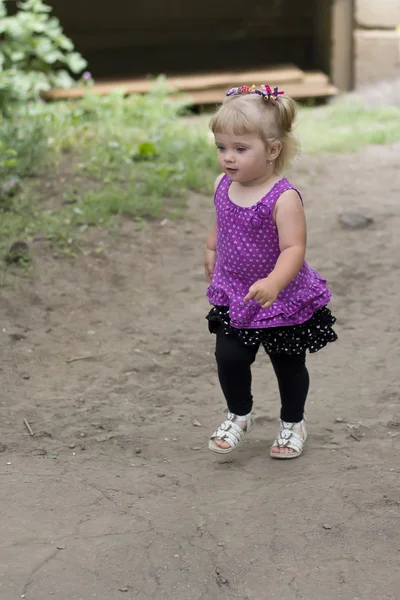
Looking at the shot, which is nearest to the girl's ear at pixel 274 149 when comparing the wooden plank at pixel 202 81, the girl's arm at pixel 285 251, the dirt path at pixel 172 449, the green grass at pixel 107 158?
the girl's arm at pixel 285 251

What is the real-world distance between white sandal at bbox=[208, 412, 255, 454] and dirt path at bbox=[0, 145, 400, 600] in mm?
53

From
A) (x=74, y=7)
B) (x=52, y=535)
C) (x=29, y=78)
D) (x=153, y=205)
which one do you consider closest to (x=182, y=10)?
(x=74, y=7)

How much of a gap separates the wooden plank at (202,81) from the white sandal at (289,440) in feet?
18.7

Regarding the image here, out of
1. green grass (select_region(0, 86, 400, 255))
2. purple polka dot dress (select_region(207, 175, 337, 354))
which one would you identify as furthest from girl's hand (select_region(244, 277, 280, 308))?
green grass (select_region(0, 86, 400, 255))

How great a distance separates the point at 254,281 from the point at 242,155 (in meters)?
0.42

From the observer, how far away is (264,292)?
2713 mm

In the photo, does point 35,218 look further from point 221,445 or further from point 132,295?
point 221,445

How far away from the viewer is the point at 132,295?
476 cm

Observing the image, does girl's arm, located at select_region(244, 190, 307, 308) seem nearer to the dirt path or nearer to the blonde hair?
the blonde hair

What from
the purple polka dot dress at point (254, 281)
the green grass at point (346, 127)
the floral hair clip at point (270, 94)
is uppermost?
the floral hair clip at point (270, 94)

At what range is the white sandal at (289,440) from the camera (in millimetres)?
3129

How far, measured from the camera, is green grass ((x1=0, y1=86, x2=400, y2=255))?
5.50 metres

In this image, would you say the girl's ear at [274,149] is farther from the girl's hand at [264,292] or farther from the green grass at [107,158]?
the green grass at [107,158]

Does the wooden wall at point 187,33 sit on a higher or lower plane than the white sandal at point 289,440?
higher
